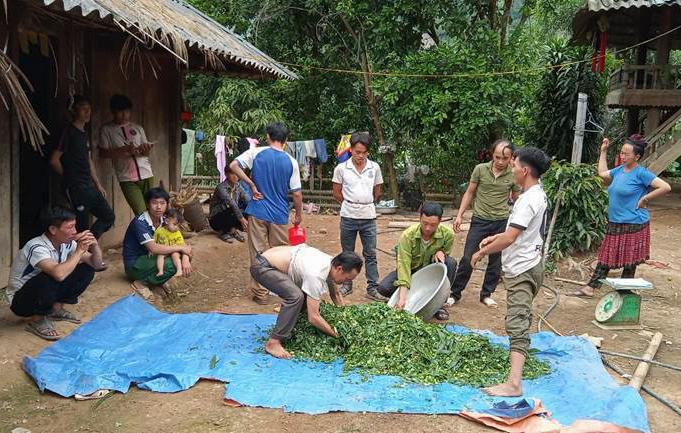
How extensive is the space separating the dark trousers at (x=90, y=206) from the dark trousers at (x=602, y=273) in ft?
15.9

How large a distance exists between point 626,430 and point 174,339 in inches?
122

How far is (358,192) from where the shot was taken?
5773 millimetres

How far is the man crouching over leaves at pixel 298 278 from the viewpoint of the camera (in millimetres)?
4059

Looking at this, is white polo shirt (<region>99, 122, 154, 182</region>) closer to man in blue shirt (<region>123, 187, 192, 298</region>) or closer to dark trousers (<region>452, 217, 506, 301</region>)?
man in blue shirt (<region>123, 187, 192, 298</region>)

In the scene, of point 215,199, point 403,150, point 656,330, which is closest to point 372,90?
point 403,150

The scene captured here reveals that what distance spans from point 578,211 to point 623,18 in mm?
5737

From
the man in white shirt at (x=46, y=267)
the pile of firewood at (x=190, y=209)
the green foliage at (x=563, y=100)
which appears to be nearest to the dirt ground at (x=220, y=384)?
the man in white shirt at (x=46, y=267)

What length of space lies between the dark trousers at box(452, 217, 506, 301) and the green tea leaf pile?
122cm

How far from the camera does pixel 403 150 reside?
14117 mm

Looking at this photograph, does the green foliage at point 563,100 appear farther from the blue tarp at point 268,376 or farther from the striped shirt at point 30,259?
the striped shirt at point 30,259

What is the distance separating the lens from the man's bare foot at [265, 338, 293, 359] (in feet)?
13.8

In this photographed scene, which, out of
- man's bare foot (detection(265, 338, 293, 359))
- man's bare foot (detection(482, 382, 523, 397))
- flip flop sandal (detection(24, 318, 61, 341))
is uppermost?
flip flop sandal (detection(24, 318, 61, 341))

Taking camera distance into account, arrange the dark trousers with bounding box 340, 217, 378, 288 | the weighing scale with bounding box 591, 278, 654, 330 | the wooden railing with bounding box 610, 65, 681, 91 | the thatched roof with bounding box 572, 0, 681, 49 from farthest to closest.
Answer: the wooden railing with bounding box 610, 65, 681, 91, the thatched roof with bounding box 572, 0, 681, 49, the dark trousers with bounding box 340, 217, 378, 288, the weighing scale with bounding box 591, 278, 654, 330

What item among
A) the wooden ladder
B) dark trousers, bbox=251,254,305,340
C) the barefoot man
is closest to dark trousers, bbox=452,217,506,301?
the barefoot man
